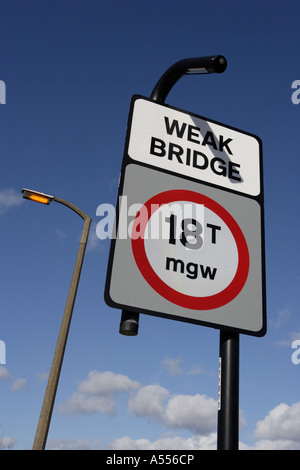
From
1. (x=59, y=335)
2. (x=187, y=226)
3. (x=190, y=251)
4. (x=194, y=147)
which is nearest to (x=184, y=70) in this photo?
(x=194, y=147)

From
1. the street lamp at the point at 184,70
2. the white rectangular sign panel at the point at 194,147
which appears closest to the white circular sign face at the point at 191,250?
the white rectangular sign panel at the point at 194,147

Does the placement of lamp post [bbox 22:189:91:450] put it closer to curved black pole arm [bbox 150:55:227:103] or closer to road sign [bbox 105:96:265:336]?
road sign [bbox 105:96:265:336]

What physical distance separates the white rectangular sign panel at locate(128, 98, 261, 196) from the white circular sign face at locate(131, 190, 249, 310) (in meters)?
0.16

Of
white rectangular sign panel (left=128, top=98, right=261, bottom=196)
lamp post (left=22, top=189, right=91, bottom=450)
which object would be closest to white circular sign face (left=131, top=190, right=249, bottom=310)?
white rectangular sign panel (left=128, top=98, right=261, bottom=196)

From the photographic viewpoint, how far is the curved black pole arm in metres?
1.80

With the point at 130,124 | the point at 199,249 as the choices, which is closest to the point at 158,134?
the point at 130,124

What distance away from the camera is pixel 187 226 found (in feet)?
5.30

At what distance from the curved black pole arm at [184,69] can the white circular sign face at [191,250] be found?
0.59 meters

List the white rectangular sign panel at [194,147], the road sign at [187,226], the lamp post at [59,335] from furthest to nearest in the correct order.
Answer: the lamp post at [59,335] < the white rectangular sign panel at [194,147] < the road sign at [187,226]

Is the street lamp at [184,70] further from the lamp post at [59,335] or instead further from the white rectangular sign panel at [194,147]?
the lamp post at [59,335]

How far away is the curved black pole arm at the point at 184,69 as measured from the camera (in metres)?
1.80

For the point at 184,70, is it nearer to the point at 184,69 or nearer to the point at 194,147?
the point at 184,69
